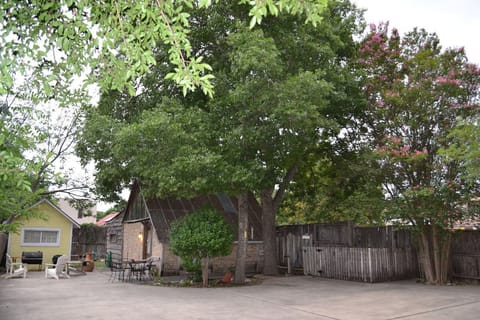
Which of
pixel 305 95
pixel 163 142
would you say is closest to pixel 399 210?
pixel 305 95

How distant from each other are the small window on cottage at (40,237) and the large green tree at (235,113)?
30.7ft

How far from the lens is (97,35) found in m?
4.30

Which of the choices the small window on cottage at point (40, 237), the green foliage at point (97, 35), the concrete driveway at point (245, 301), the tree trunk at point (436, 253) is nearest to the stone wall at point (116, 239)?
the small window on cottage at point (40, 237)

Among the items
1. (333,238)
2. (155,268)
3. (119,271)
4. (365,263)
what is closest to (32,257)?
(119,271)

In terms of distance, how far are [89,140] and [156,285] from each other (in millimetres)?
5733

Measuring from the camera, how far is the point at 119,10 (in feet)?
13.3

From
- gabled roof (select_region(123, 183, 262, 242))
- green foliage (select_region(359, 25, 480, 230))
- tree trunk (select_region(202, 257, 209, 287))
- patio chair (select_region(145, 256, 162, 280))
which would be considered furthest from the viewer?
gabled roof (select_region(123, 183, 262, 242))

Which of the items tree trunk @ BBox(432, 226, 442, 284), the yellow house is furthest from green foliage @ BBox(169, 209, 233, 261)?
the yellow house

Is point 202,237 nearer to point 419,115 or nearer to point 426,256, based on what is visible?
point 426,256

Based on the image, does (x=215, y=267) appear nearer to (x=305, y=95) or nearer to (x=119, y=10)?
(x=305, y=95)

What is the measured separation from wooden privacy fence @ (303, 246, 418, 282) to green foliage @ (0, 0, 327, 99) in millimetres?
12173

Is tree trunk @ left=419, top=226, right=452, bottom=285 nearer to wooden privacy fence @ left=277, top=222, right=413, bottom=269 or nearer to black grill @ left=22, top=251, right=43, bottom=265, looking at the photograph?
wooden privacy fence @ left=277, top=222, right=413, bottom=269

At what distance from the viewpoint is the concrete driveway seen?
8.55 m

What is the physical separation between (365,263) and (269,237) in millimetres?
4661
